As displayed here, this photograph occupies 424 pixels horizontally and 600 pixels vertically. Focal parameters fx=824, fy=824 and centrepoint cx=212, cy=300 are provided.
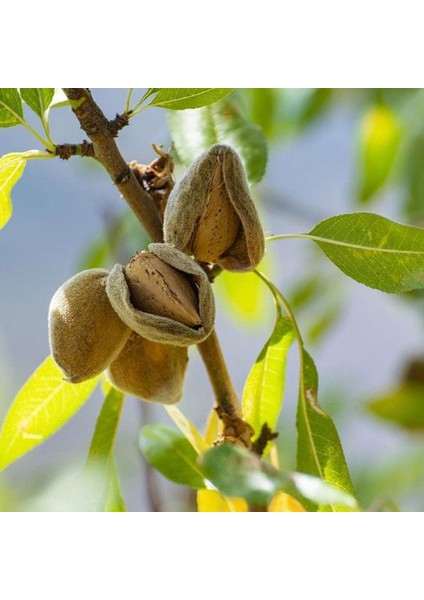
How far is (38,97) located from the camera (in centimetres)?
75

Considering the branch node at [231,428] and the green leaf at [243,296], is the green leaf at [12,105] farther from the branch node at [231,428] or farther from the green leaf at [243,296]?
the green leaf at [243,296]

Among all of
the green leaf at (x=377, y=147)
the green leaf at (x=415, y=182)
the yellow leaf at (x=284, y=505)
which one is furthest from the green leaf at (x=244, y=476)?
the green leaf at (x=377, y=147)

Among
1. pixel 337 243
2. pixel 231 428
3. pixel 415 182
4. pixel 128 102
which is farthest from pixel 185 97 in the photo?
pixel 415 182

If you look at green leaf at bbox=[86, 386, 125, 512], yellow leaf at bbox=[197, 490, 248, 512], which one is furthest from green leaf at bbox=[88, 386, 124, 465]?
yellow leaf at bbox=[197, 490, 248, 512]

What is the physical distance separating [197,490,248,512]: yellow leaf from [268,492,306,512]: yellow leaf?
3cm

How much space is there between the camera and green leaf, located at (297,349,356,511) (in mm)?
730

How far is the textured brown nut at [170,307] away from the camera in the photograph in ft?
1.96

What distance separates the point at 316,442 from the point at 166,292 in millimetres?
243

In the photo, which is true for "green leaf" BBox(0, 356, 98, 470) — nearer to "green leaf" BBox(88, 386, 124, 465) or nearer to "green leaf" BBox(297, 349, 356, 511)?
"green leaf" BBox(88, 386, 124, 465)

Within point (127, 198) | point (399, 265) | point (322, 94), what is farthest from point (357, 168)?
point (127, 198)

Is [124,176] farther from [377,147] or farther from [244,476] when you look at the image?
[377,147]

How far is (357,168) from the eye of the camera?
1.29 meters
